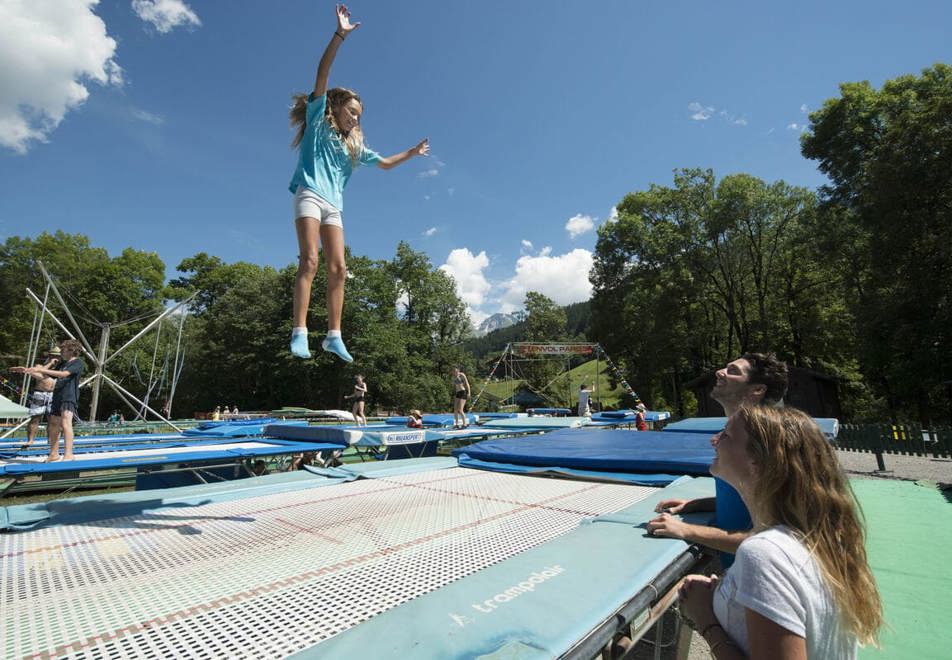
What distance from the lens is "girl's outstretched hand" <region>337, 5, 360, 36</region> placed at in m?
2.12

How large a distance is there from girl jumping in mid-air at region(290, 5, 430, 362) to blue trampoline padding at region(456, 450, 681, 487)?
1.91 m

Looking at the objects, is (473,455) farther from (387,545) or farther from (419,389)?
(419,389)

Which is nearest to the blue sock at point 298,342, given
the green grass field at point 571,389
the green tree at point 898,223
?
the green tree at point 898,223

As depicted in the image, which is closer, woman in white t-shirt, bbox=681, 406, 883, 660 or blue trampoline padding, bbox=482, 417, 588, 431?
woman in white t-shirt, bbox=681, 406, 883, 660

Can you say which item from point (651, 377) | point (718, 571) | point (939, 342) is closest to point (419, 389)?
point (651, 377)

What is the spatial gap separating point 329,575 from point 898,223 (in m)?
17.1

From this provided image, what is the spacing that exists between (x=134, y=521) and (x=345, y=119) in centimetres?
221

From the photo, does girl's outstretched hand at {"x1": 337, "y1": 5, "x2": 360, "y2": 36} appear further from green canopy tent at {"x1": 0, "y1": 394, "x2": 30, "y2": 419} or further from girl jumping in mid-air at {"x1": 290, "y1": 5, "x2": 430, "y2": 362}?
green canopy tent at {"x1": 0, "y1": 394, "x2": 30, "y2": 419}

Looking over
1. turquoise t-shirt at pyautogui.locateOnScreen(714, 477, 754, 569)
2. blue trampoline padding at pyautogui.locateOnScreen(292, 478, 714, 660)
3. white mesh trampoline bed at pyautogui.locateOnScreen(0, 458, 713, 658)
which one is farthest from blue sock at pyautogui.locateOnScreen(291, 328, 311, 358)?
turquoise t-shirt at pyautogui.locateOnScreen(714, 477, 754, 569)

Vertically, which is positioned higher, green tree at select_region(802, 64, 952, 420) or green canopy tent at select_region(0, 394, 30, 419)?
green tree at select_region(802, 64, 952, 420)

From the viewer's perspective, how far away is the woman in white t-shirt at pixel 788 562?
31.7 inches

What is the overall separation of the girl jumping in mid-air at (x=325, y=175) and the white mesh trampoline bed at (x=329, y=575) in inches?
36.0

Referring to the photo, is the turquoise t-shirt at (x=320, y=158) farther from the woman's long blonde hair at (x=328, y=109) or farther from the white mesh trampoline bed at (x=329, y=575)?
the white mesh trampoline bed at (x=329, y=575)

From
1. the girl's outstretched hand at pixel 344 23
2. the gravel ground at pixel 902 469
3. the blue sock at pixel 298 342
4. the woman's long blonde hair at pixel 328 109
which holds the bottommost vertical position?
the gravel ground at pixel 902 469
